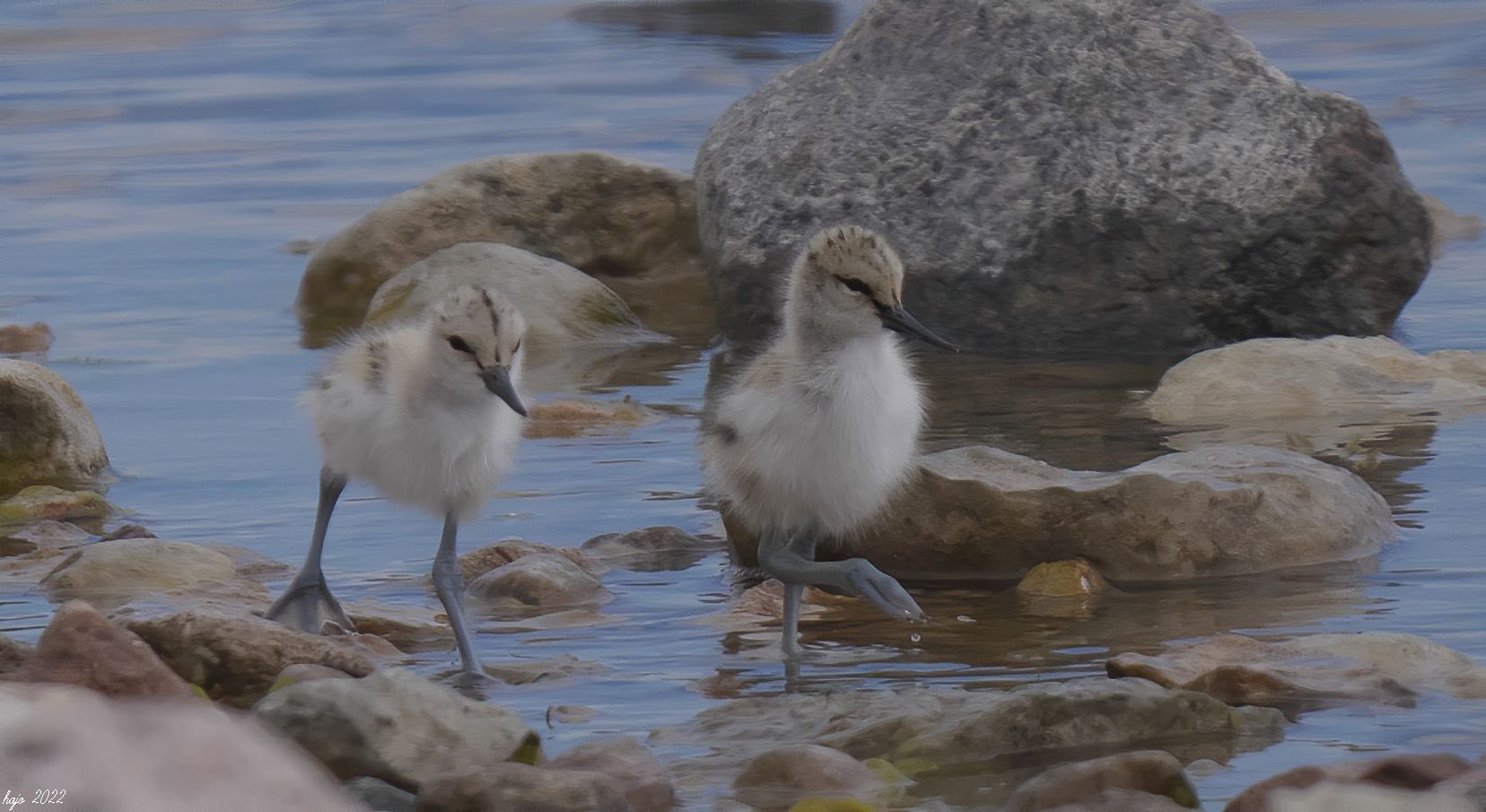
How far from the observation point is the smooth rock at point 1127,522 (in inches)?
277

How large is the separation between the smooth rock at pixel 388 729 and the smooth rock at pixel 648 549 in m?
2.37

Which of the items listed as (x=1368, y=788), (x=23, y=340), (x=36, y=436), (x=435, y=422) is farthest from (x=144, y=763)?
(x=23, y=340)

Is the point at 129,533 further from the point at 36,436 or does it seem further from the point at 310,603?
the point at 310,603

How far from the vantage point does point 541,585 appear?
22.7 ft

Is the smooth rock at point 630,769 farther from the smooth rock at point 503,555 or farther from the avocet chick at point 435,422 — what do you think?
the smooth rock at point 503,555

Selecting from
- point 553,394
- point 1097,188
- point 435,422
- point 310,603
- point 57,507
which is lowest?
point 57,507

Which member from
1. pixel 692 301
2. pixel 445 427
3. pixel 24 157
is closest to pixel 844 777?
pixel 445 427

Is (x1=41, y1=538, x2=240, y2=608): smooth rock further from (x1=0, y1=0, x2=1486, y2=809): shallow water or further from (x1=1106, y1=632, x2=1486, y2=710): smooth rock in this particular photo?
(x1=1106, y1=632, x2=1486, y2=710): smooth rock

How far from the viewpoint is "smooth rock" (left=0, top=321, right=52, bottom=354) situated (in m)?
11.4

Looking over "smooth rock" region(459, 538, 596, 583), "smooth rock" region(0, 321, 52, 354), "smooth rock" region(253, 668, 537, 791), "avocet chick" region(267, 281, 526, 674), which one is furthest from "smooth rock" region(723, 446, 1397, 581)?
"smooth rock" region(0, 321, 52, 354)

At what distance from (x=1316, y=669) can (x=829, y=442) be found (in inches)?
59.1

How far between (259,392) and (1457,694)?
20.7 feet

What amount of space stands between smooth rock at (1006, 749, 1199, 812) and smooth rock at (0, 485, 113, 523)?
15.1 feet

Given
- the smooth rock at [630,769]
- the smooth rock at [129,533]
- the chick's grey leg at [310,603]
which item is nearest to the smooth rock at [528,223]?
the smooth rock at [129,533]
